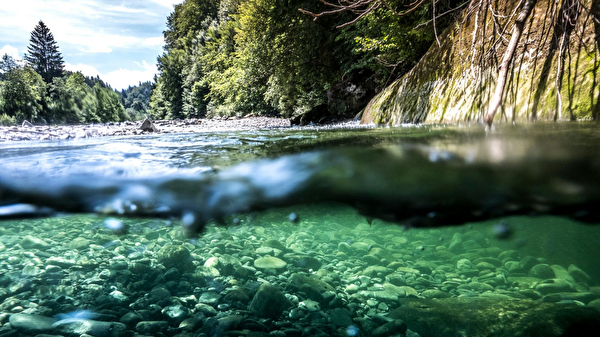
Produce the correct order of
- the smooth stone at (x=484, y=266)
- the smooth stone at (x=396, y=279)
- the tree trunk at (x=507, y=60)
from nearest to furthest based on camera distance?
the tree trunk at (x=507, y=60)
the smooth stone at (x=396, y=279)
the smooth stone at (x=484, y=266)

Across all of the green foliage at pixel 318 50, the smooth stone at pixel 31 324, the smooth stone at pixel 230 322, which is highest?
the green foliage at pixel 318 50

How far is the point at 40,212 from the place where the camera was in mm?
3180

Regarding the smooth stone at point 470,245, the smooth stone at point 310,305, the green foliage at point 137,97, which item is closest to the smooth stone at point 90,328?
the smooth stone at point 310,305

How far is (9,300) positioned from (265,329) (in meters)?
2.99

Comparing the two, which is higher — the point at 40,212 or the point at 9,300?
the point at 40,212

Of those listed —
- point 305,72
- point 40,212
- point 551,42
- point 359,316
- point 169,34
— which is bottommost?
point 359,316

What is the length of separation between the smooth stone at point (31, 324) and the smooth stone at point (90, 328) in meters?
0.09

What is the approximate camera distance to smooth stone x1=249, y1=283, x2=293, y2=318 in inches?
123

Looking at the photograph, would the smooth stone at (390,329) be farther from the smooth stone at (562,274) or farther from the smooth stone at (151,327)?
the smooth stone at (562,274)

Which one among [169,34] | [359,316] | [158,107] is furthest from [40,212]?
[169,34]

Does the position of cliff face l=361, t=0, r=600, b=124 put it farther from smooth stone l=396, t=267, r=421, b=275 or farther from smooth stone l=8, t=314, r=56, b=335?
smooth stone l=8, t=314, r=56, b=335

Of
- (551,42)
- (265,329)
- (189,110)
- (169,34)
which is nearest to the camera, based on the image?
(265,329)

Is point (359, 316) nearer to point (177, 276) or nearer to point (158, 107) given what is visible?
point (177, 276)

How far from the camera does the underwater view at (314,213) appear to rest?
2318mm
